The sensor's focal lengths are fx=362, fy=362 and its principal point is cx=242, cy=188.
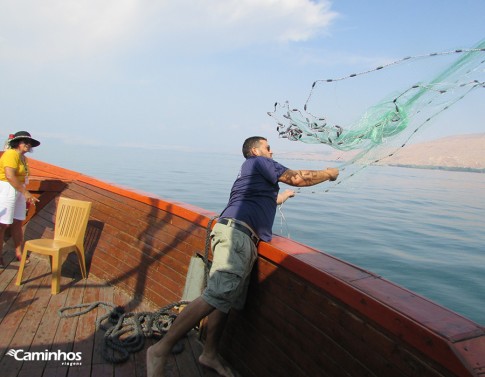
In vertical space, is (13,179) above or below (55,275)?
above

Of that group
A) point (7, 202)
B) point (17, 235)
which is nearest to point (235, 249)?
point (7, 202)

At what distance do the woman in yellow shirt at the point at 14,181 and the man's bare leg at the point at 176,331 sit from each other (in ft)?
9.95

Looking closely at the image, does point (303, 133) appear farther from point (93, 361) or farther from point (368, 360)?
point (93, 361)

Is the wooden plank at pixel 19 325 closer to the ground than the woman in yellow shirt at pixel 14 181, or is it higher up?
closer to the ground

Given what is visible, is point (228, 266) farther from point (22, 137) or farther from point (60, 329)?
point (22, 137)

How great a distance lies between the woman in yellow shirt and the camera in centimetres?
434

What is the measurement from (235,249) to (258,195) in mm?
424

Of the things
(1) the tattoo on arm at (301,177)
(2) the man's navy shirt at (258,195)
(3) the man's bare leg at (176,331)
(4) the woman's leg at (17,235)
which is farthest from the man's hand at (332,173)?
(4) the woman's leg at (17,235)

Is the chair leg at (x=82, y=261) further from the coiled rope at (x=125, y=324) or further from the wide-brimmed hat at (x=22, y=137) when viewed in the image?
the wide-brimmed hat at (x=22, y=137)

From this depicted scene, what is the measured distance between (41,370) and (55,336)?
495mm

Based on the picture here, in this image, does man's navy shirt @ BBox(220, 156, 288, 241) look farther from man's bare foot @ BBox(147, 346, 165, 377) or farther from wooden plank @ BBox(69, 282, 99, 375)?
wooden plank @ BBox(69, 282, 99, 375)

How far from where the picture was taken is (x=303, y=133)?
329cm

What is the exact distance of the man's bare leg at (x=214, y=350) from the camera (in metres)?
2.67

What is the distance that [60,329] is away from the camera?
3174 mm
